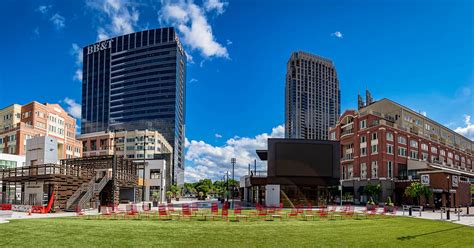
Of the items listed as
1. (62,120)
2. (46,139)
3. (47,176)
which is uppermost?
(62,120)

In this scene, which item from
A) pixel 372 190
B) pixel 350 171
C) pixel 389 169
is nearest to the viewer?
pixel 372 190

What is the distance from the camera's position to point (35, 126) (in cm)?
10431

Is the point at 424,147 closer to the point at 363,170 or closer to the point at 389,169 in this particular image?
the point at 389,169

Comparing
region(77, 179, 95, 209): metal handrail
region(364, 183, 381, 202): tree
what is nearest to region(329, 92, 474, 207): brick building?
region(364, 183, 381, 202): tree

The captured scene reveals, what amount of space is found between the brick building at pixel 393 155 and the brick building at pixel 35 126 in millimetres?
73749

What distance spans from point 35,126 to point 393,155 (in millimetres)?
86812

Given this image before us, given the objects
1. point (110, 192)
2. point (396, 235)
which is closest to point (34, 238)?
point (396, 235)

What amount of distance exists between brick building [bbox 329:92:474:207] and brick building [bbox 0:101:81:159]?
73749mm

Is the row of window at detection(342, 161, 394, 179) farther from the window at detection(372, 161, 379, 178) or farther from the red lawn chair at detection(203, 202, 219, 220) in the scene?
the red lawn chair at detection(203, 202, 219, 220)

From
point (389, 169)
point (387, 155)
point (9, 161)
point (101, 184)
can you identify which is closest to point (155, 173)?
point (9, 161)

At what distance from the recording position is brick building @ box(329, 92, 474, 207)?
245 feet

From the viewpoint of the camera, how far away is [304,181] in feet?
207

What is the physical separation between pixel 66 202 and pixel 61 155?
74.3 m

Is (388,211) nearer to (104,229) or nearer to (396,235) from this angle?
(396,235)
